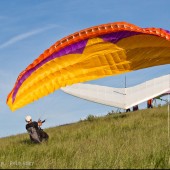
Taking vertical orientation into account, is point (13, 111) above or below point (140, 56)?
below

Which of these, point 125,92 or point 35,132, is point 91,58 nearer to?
point 35,132

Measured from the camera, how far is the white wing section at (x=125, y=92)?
74.7ft

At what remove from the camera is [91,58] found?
1484cm

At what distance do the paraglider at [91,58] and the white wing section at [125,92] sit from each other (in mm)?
7570

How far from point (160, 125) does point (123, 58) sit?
386 centimetres

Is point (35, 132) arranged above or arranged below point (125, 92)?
below

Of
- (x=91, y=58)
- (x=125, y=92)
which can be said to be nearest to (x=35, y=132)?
(x=91, y=58)

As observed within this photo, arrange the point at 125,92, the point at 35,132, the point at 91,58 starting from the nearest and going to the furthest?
the point at 91,58 → the point at 35,132 → the point at 125,92

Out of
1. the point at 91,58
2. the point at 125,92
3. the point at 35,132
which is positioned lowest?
the point at 35,132

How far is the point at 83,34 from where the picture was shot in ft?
46.2

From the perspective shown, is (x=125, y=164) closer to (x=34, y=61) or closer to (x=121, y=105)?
(x=34, y=61)

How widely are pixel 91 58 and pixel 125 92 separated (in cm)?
872

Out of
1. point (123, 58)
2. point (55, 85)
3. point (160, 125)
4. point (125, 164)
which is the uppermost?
point (123, 58)

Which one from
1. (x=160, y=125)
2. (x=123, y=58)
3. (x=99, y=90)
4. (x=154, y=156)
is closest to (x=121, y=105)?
(x=99, y=90)
